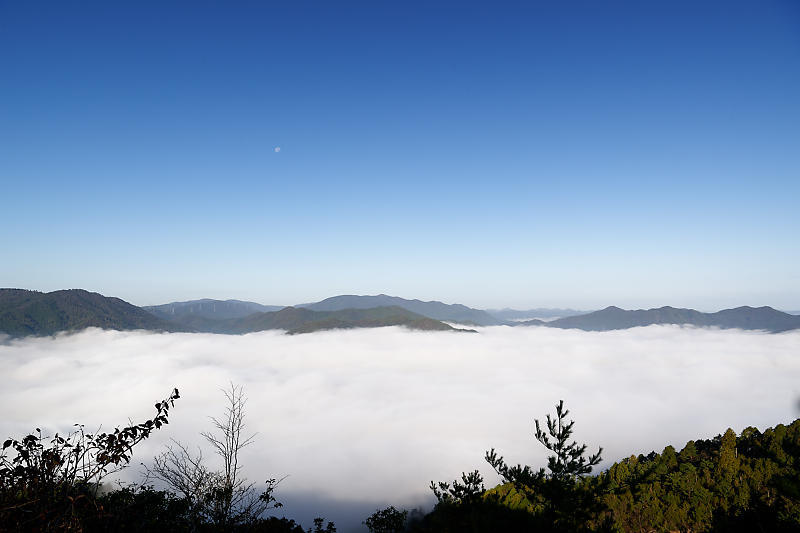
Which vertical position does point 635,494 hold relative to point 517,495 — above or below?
below

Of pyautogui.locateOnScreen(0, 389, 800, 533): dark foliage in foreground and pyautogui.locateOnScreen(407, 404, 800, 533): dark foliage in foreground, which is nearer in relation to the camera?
pyautogui.locateOnScreen(0, 389, 800, 533): dark foliage in foreground

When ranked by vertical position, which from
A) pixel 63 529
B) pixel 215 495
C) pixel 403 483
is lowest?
pixel 403 483

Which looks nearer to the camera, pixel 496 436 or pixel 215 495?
pixel 215 495

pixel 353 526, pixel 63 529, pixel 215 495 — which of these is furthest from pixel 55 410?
pixel 63 529

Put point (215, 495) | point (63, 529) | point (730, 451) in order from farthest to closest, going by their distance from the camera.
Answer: point (730, 451)
point (215, 495)
point (63, 529)

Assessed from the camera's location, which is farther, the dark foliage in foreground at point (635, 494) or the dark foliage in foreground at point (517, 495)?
the dark foliage in foreground at point (635, 494)

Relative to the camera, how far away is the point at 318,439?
642 feet

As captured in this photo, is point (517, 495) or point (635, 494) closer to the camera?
point (517, 495)

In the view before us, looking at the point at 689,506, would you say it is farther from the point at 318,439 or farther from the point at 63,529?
the point at 318,439

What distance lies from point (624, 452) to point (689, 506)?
15092cm

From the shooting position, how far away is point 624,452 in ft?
539

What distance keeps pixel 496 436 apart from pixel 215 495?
7780 inches

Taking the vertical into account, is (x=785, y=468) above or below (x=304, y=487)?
above

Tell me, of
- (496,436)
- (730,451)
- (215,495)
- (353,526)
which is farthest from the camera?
(496,436)
